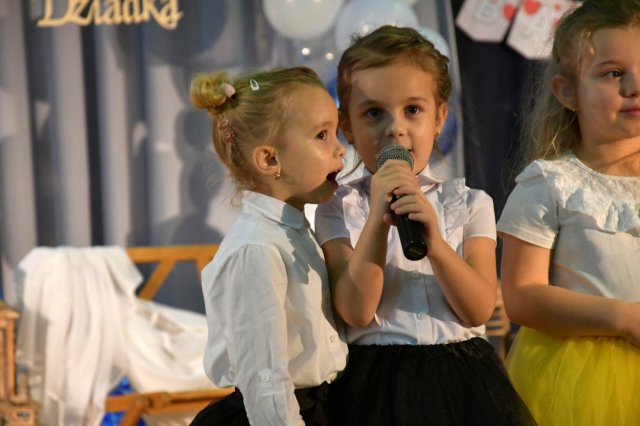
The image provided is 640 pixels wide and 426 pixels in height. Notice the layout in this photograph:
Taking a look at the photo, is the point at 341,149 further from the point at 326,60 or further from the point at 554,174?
the point at 326,60

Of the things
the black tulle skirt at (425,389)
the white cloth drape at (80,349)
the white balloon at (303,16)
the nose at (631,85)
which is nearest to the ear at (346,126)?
the black tulle skirt at (425,389)

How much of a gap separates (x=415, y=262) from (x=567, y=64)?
46 cm

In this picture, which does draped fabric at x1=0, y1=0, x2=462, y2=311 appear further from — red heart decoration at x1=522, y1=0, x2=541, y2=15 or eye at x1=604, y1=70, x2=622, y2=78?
eye at x1=604, y1=70, x2=622, y2=78

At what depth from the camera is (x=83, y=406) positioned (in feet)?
11.0

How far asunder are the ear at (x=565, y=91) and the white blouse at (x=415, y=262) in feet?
0.85

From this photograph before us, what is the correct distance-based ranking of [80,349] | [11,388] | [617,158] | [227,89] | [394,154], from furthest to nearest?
1. [80,349]
2. [11,388]
3. [617,158]
4. [227,89]
5. [394,154]

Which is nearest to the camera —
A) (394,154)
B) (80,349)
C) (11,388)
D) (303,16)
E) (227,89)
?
(394,154)

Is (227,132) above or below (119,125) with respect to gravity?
above

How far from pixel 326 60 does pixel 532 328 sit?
2.50 m

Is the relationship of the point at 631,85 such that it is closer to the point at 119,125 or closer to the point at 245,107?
the point at 245,107

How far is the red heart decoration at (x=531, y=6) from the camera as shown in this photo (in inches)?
176

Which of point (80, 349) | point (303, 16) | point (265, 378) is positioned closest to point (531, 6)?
point (303, 16)

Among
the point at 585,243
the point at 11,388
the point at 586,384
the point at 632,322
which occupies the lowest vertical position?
the point at 11,388

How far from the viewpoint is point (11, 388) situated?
10.4 feet
